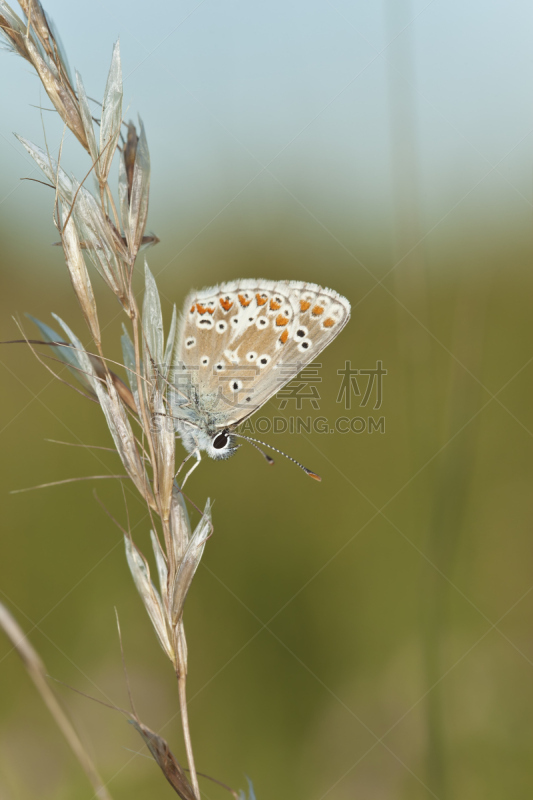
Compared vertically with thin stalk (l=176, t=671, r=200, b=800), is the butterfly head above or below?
below

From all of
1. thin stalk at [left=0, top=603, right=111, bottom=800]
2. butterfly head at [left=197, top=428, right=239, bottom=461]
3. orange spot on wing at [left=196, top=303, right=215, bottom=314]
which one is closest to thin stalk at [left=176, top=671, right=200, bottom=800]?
thin stalk at [left=0, top=603, right=111, bottom=800]

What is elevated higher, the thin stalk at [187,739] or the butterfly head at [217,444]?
the thin stalk at [187,739]

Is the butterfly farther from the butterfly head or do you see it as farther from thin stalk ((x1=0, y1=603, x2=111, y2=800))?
thin stalk ((x1=0, y1=603, x2=111, y2=800))

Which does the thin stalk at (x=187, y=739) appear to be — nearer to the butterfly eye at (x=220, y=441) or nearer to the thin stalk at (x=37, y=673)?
the thin stalk at (x=37, y=673)

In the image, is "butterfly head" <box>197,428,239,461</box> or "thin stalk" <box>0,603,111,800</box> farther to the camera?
"butterfly head" <box>197,428,239,461</box>

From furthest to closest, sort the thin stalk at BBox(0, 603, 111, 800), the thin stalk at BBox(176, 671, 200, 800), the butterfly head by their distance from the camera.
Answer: the butterfly head, the thin stalk at BBox(176, 671, 200, 800), the thin stalk at BBox(0, 603, 111, 800)

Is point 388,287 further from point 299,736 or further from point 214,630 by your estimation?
point 299,736

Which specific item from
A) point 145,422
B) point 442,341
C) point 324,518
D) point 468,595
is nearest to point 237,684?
point 324,518

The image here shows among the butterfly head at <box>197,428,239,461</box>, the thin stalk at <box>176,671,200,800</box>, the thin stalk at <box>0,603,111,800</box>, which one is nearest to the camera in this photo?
the thin stalk at <box>0,603,111,800</box>

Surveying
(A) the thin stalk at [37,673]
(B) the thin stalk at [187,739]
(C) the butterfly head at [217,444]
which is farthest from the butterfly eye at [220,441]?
(A) the thin stalk at [37,673]
